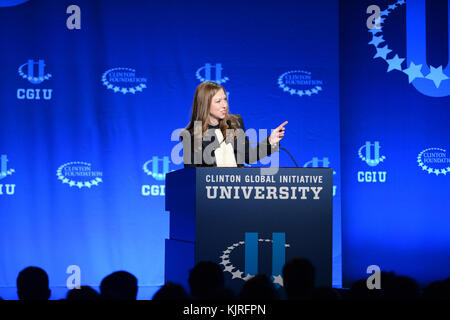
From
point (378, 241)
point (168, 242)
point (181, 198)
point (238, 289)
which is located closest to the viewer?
point (238, 289)

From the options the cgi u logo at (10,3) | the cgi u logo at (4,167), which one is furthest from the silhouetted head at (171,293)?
the cgi u logo at (10,3)

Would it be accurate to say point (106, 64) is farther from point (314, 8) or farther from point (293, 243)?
point (293, 243)

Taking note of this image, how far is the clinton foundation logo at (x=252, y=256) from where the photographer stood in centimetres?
289

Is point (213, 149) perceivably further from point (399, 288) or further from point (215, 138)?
point (399, 288)

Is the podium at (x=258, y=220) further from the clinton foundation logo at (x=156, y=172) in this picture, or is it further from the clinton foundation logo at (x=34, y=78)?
the clinton foundation logo at (x=34, y=78)

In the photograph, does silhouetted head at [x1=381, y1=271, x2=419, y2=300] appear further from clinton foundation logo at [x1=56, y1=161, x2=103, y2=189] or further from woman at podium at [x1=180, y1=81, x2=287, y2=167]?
clinton foundation logo at [x1=56, y1=161, x2=103, y2=189]

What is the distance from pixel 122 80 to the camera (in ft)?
19.8

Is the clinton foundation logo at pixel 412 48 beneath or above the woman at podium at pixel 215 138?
above

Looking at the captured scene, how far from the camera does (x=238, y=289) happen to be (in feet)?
9.37

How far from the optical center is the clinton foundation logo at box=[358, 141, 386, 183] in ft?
20.8

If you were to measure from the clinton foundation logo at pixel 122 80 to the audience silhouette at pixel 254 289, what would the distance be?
358 centimetres
